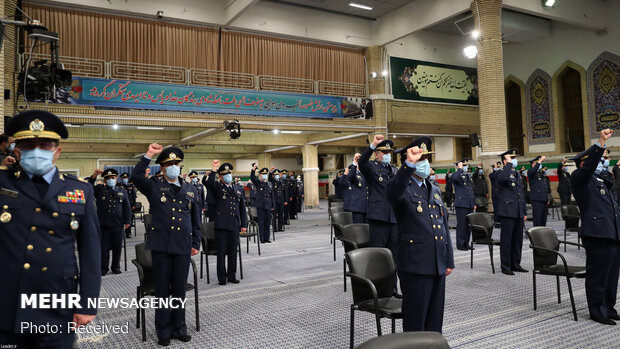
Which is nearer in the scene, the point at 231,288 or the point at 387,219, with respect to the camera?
the point at 387,219

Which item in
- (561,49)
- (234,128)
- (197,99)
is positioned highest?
(561,49)

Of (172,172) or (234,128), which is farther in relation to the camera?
(234,128)

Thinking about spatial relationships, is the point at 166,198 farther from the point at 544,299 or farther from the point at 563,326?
the point at 544,299

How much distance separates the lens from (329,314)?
165 inches

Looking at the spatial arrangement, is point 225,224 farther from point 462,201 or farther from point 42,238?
point 462,201

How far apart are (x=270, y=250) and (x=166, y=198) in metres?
5.06

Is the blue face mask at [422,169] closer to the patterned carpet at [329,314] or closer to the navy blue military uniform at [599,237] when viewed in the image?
the patterned carpet at [329,314]

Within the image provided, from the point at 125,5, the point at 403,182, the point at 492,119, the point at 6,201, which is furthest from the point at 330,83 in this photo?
the point at 6,201

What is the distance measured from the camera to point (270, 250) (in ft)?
28.1

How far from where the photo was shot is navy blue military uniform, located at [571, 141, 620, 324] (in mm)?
3760

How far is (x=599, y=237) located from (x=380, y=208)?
2.28m

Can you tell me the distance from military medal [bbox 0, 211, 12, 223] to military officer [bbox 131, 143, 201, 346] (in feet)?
5.45

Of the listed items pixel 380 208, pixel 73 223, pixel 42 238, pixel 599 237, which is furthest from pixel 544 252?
pixel 42 238

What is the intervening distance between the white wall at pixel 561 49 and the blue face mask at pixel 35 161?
19.8 meters
